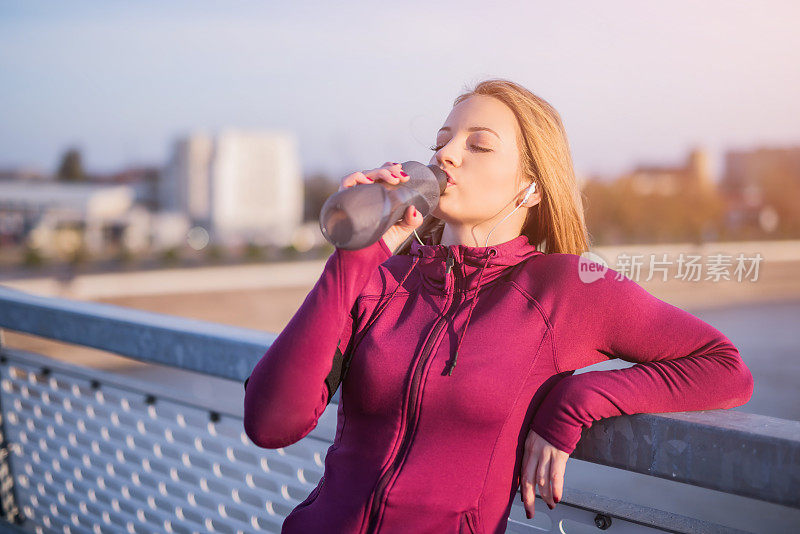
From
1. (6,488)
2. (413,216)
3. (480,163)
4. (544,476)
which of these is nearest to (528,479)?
(544,476)

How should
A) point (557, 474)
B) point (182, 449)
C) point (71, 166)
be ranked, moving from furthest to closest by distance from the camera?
1. point (71, 166)
2. point (182, 449)
3. point (557, 474)

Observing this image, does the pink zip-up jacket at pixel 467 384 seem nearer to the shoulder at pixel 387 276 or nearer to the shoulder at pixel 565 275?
the shoulder at pixel 565 275

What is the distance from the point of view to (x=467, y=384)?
158cm

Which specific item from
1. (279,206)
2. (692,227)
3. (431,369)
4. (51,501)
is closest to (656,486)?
(51,501)

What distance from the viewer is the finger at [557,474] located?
154cm

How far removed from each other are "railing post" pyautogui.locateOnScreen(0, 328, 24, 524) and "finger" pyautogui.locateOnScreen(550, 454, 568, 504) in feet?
8.39

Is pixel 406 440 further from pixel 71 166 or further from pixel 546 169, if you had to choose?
pixel 71 166

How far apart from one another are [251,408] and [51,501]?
185 cm

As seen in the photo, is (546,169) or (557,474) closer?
(557,474)

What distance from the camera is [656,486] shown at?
48.8 ft

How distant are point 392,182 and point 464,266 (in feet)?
1.02

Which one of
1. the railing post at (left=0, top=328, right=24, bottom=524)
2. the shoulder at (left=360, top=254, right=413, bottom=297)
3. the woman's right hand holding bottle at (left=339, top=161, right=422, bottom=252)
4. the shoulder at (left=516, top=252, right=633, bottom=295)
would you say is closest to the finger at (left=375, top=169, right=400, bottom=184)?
the woman's right hand holding bottle at (left=339, top=161, right=422, bottom=252)

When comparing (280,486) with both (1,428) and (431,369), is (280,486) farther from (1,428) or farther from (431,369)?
(1,428)

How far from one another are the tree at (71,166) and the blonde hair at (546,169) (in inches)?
3621
